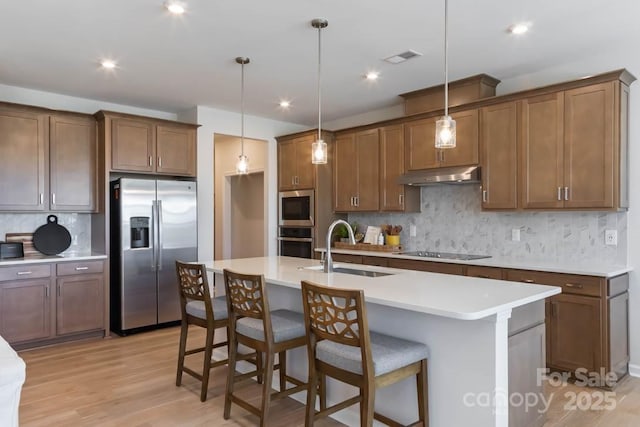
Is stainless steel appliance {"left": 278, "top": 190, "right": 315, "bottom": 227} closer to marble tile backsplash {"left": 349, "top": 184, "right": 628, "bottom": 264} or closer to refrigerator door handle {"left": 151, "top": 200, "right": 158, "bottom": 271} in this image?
marble tile backsplash {"left": 349, "top": 184, "right": 628, "bottom": 264}

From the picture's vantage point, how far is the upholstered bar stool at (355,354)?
1914 mm

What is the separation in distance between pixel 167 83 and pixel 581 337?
425 cm

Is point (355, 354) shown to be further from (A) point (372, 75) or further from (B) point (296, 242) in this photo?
(B) point (296, 242)

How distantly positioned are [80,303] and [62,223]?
0.99 meters

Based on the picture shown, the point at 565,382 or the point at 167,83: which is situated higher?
the point at 167,83

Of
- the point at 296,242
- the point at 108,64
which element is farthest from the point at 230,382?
the point at 296,242

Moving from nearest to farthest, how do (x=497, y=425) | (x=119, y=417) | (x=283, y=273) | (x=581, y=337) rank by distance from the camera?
(x=497, y=425) < (x=119, y=417) < (x=283, y=273) < (x=581, y=337)

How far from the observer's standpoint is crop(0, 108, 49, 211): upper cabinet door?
416 centimetres

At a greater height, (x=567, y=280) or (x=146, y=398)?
(x=567, y=280)

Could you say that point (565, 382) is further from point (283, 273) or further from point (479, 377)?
point (283, 273)

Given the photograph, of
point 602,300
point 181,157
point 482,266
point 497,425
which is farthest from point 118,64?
point 602,300

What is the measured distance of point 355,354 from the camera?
2008 millimetres

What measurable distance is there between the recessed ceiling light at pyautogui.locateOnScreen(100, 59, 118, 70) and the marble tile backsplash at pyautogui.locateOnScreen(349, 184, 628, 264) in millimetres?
3326

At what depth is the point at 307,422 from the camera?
2.17 m
